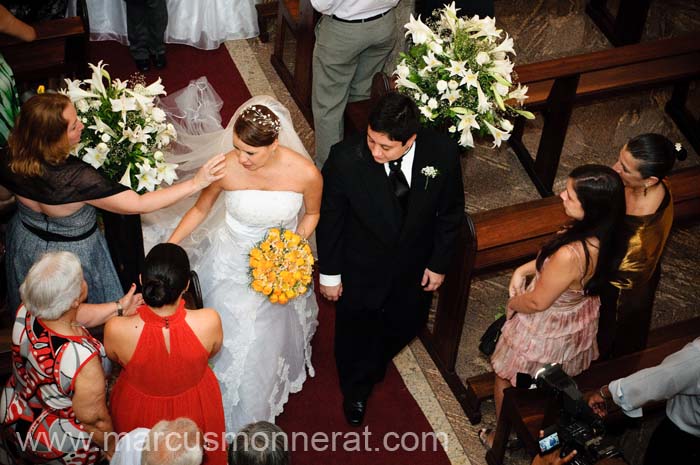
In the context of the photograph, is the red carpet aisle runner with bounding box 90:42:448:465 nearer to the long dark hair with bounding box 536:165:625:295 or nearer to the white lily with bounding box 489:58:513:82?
the long dark hair with bounding box 536:165:625:295

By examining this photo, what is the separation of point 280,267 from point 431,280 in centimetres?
81

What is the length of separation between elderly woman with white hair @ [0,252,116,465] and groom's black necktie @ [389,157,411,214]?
1449mm

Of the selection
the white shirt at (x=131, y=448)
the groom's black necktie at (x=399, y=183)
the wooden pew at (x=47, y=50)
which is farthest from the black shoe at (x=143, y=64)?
the white shirt at (x=131, y=448)

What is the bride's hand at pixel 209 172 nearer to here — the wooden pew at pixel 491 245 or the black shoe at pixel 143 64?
the wooden pew at pixel 491 245

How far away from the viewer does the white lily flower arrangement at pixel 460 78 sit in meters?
4.38

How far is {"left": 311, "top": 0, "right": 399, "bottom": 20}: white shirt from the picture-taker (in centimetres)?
520

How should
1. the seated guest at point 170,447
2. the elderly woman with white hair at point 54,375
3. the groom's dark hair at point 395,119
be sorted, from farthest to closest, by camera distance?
1. the groom's dark hair at point 395,119
2. the elderly woman with white hair at point 54,375
3. the seated guest at point 170,447

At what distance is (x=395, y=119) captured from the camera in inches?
147

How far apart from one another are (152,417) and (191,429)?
0.78m

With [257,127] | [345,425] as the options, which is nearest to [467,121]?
[257,127]

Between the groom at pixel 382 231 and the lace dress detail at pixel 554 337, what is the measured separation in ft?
1.56

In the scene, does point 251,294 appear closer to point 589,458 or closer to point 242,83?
point 589,458

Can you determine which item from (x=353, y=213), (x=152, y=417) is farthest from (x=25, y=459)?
(x=353, y=213)

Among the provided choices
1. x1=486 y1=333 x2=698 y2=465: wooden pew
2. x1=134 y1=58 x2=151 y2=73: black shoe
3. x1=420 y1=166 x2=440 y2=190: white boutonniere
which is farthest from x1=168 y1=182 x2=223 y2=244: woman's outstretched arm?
x1=134 y1=58 x2=151 y2=73: black shoe
